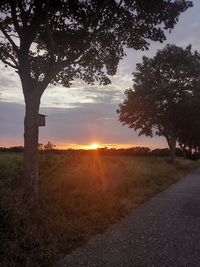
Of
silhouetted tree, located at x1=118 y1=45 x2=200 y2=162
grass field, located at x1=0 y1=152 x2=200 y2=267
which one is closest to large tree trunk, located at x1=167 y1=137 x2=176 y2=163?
silhouetted tree, located at x1=118 y1=45 x2=200 y2=162

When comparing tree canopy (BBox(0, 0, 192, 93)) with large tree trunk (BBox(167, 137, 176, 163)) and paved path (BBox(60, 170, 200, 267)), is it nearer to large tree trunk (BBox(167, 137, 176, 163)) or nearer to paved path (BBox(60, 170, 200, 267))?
paved path (BBox(60, 170, 200, 267))

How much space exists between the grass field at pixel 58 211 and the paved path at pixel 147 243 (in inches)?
14.8

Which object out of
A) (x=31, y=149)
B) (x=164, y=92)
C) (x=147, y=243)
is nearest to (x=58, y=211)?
(x=31, y=149)

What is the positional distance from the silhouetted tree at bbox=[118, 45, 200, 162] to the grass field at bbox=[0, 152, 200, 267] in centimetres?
2559

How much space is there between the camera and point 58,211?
10.5m

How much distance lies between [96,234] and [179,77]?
36.8 metres

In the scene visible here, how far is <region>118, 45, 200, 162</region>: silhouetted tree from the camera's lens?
44156mm

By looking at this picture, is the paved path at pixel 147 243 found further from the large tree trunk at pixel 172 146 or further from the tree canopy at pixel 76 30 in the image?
the large tree trunk at pixel 172 146

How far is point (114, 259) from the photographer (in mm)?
7648

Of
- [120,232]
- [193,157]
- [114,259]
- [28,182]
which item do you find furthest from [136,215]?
[193,157]

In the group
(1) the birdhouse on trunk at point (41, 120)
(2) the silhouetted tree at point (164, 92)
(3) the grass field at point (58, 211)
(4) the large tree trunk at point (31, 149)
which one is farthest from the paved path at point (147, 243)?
(2) the silhouetted tree at point (164, 92)

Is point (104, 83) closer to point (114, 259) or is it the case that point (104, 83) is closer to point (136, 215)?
point (136, 215)

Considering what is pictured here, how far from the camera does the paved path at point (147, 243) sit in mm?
7535

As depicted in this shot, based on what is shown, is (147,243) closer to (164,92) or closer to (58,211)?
(58,211)
